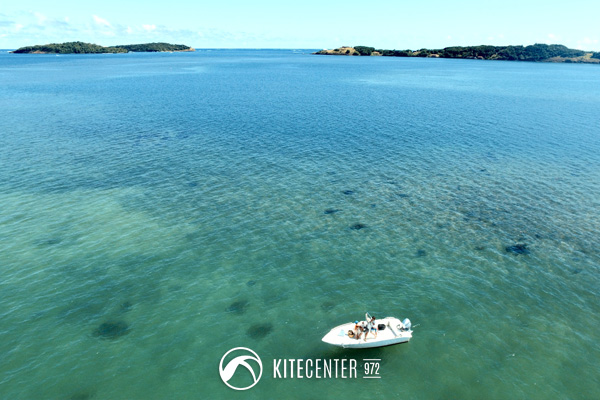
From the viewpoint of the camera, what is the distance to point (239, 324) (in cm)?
3697

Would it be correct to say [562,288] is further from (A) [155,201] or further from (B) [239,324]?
(A) [155,201]

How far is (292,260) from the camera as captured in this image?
154 feet

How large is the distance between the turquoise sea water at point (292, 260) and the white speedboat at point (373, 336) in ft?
3.83

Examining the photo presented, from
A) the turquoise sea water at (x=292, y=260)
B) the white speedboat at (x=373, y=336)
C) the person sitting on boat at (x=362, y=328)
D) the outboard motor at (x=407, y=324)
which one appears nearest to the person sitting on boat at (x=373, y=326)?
the white speedboat at (x=373, y=336)

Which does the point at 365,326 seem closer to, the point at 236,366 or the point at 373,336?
the point at 373,336

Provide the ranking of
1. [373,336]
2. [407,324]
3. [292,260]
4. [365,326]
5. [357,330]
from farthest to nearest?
[292,260]
[407,324]
[365,326]
[357,330]
[373,336]

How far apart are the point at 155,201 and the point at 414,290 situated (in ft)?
146

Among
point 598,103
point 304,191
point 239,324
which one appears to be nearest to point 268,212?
point 304,191

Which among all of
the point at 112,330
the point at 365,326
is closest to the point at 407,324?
the point at 365,326

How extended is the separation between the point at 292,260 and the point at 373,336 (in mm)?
16188

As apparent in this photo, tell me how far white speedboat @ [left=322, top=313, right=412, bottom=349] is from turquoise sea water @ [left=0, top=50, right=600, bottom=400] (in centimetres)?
117

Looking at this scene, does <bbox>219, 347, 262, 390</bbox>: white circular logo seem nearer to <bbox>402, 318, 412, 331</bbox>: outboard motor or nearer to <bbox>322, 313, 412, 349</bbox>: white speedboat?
<bbox>322, 313, 412, 349</bbox>: white speedboat

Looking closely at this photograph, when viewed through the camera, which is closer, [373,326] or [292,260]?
[373,326]

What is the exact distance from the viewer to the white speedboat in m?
33.7
